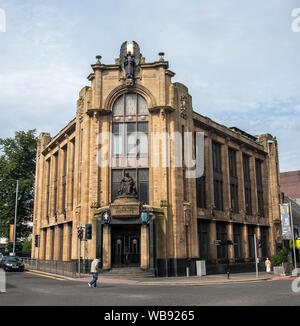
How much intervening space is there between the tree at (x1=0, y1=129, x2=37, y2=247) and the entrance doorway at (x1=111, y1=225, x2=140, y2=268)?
2716 cm

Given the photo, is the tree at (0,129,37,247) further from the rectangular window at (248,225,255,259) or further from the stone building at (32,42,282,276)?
the rectangular window at (248,225,255,259)

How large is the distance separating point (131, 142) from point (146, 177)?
3501 millimetres

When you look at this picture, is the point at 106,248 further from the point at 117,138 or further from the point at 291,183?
the point at 291,183

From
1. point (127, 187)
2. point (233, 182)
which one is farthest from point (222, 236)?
point (127, 187)

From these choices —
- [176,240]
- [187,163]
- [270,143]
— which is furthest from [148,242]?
[270,143]

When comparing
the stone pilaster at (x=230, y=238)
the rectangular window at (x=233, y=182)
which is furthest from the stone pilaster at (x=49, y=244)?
the rectangular window at (x=233, y=182)

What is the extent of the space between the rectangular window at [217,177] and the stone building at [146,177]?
11cm

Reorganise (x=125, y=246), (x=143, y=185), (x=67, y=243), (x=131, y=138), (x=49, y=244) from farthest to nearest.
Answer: (x=49, y=244) → (x=67, y=243) → (x=131, y=138) → (x=143, y=185) → (x=125, y=246)

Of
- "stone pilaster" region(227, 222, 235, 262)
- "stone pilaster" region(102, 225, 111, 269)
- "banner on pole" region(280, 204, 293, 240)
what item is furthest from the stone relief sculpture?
"banner on pole" region(280, 204, 293, 240)

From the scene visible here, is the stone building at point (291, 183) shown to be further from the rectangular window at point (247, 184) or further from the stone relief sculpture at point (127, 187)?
the stone relief sculpture at point (127, 187)

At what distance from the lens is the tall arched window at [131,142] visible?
115 feet

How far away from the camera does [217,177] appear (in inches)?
1714

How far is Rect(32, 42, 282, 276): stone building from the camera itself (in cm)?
3266
